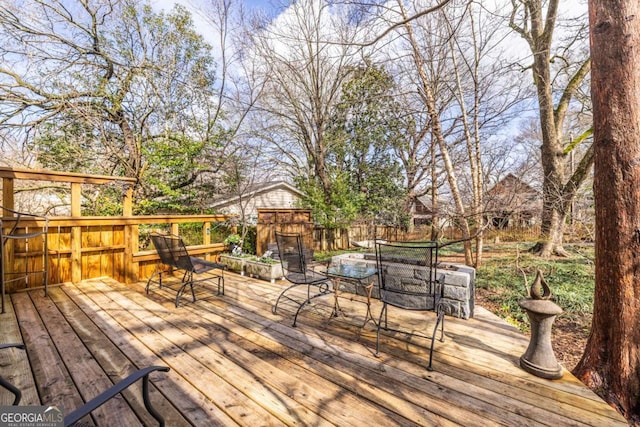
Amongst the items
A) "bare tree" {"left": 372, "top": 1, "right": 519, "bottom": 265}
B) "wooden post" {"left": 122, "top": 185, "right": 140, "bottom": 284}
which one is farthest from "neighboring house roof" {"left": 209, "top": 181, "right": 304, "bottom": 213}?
"bare tree" {"left": 372, "top": 1, "right": 519, "bottom": 265}

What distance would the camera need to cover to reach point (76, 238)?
4.27 metres

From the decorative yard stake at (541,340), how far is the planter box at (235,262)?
4.61 metres

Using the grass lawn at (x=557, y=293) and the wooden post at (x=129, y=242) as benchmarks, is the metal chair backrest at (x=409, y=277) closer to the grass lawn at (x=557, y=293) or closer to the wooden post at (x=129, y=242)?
the grass lawn at (x=557, y=293)

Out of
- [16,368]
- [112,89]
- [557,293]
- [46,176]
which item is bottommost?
[557,293]

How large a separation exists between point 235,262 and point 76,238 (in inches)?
101

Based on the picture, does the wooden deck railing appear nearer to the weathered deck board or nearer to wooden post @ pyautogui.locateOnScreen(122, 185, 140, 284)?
wooden post @ pyautogui.locateOnScreen(122, 185, 140, 284)

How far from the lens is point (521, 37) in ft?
26.6

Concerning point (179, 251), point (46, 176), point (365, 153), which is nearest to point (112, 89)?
point (46, 176)

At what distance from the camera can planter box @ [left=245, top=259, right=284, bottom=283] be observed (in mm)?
5133

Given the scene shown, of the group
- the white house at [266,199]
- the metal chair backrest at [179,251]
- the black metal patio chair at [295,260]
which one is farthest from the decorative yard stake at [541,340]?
the white house at [266,199]

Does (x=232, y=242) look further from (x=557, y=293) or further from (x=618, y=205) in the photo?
(x=557, y=293)

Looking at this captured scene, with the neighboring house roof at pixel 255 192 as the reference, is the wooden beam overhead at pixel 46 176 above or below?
below

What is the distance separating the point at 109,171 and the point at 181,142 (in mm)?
2373

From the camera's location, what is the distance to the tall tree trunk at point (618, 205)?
216cm
